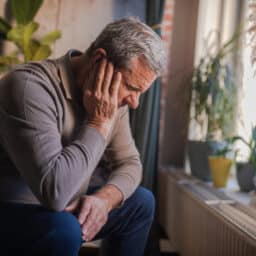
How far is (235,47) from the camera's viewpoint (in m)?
2.17

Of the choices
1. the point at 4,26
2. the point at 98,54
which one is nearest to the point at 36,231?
the point at 98,54

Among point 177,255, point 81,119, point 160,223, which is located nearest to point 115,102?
point 81,119

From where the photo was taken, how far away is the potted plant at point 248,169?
1.78 m

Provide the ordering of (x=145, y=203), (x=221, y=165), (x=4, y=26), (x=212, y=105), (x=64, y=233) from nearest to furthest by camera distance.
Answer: (x=64, y=233) → (x=145, y=203) → (x=221, y=165) → (x=212, y=105) → (x=4, y=26)

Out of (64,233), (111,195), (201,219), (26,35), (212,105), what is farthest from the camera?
(26,35)

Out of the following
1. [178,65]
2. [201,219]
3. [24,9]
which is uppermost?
[24,9]

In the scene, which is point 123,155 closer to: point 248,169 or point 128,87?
point 128,87

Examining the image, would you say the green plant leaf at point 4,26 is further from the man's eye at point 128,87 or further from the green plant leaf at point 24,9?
the man's eye at point 128,87

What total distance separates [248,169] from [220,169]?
0.16m

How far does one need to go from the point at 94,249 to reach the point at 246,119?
119 cm

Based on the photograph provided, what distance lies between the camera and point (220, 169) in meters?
1.94

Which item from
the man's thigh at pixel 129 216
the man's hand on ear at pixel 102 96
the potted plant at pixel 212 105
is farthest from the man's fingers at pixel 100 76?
the potted plant at pixel 212 105

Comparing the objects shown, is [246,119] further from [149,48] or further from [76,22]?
[76,22]

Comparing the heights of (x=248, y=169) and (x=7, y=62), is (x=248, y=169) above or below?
below
